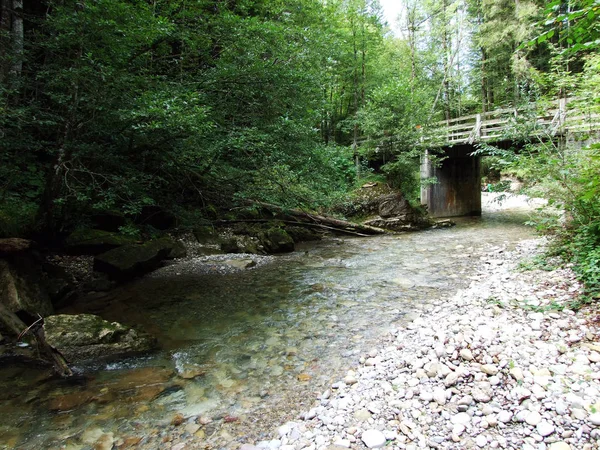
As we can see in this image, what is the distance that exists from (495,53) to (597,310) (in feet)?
89.2

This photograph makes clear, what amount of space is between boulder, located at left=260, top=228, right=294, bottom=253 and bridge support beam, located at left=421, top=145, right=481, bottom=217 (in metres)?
11.0

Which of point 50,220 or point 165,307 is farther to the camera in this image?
point 50,220

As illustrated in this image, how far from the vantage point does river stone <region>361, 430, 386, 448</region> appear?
2605 millimetres

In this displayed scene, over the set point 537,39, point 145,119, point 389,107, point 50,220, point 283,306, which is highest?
point 389,107

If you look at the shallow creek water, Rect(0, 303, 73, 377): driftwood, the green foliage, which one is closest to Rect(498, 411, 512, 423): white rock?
the shallow creek water

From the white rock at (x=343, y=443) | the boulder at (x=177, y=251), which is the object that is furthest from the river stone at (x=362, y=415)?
the boulder at (x=177, y=251)

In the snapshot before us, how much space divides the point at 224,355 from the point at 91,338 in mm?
1757

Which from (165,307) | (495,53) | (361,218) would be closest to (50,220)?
(165,307)

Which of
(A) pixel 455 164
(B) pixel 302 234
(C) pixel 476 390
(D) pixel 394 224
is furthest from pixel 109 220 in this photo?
(A) pixel 455 164

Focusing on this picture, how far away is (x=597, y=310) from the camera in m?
Result: 3.67

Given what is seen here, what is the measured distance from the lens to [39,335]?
14.3 feet

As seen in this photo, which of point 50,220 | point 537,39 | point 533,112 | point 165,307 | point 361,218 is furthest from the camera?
point 361,218

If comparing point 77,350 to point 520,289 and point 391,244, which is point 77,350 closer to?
point 520,289

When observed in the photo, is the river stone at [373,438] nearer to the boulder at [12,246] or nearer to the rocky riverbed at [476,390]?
the rocky riverbed at [476,390]
